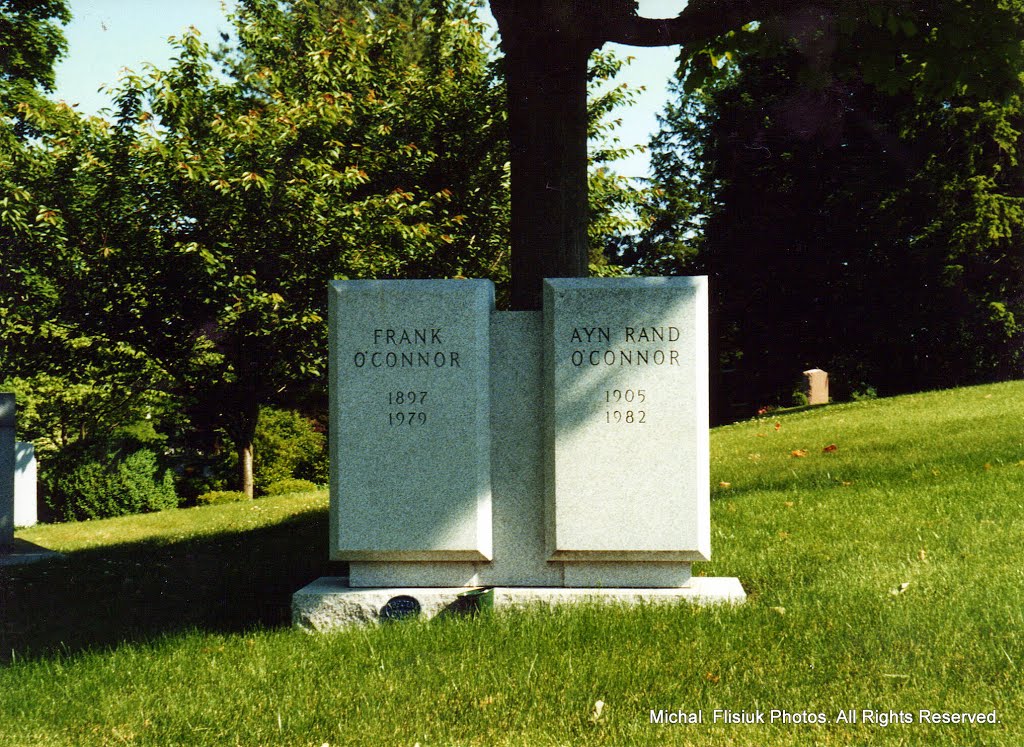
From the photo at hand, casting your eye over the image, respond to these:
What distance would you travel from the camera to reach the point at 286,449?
22844 millimetres

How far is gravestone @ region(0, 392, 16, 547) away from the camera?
10531mm

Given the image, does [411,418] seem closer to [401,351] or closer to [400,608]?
[401,351]

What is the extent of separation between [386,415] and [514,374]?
78 centimetres

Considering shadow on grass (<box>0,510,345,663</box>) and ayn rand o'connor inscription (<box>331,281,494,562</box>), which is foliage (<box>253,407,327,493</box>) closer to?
shadow on grass (<box>0,510,345,663</box>)

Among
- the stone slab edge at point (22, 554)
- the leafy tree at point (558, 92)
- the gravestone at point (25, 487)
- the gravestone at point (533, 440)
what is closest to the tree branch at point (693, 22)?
the leafy tree at point (558, 92)

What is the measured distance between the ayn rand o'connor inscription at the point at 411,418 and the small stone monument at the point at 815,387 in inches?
986

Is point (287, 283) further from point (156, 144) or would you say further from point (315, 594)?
point (315, 594)

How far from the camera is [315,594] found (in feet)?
18.8

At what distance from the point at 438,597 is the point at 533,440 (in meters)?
1.05

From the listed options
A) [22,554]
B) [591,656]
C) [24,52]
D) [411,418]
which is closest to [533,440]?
[411,418]

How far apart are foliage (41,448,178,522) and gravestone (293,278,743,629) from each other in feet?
54.4

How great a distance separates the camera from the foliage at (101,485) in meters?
20.6

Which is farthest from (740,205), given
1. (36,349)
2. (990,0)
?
(990,0)

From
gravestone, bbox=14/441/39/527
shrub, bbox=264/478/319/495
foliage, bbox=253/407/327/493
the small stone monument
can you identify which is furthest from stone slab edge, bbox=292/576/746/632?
the small stone monument
